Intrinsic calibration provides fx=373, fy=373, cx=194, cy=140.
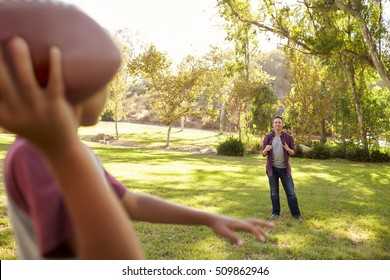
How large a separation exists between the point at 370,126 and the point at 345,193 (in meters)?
13.5

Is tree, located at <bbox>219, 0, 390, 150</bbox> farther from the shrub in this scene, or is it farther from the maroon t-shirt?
the maroon t-shirt

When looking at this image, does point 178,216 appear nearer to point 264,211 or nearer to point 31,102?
point 31,102

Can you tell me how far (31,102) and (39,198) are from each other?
20 cm

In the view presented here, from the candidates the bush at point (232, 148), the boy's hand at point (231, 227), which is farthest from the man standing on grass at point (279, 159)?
the bush at point (232, 148)

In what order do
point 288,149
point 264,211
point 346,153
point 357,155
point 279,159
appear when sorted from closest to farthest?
point 288,149
point 279,159
point 264,211
point 357,155
point 346,153

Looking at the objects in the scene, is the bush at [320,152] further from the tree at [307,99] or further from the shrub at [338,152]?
the tree at [307,99]

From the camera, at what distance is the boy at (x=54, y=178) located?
1.76 ft

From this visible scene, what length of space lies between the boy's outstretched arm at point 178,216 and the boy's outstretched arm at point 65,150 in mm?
413

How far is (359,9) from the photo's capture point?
609 inches

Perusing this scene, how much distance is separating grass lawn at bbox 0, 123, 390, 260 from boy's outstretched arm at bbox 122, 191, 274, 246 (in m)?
4.50

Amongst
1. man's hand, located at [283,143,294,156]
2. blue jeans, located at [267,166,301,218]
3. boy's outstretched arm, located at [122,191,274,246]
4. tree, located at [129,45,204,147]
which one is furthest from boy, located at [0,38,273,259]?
tree, located at [129,45,204,147]

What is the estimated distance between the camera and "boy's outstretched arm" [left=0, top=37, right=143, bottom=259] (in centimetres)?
53

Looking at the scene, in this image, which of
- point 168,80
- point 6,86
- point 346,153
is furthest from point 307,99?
point 6,86

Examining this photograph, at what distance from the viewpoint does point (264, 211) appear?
8469mm
